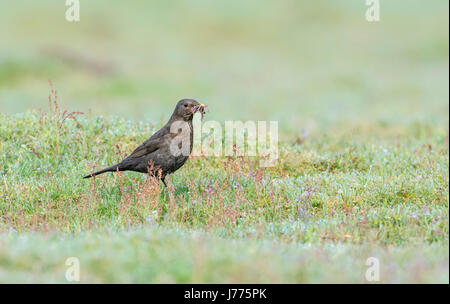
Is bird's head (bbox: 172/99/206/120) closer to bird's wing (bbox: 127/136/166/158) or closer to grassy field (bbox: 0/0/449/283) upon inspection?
bird's wing (bbox: 127/136/166/158)

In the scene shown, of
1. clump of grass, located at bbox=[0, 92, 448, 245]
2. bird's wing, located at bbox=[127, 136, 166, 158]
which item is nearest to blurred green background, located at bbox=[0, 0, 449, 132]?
clump of grass, located at bbox=[0, 92, 448, 245]

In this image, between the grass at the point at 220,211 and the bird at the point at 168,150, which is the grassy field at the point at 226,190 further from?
the bird at the point at 168,150

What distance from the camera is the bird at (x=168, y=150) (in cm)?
844

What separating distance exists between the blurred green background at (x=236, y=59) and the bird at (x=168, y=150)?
210 inches

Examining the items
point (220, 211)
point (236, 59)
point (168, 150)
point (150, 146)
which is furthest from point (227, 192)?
point (236, 59)

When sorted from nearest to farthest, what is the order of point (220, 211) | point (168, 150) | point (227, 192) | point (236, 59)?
point (220, 211) → point (227, 192) → point (168, 150) → point (236, 59)

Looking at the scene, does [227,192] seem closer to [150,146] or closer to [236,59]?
[150,146]

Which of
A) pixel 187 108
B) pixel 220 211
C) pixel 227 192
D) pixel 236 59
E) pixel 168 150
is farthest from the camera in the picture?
pixel 236 59

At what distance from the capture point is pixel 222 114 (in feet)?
61.2

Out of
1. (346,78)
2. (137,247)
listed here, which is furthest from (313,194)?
(346,78)

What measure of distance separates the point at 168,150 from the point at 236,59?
23.6 metres

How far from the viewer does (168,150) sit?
8.43 meters
